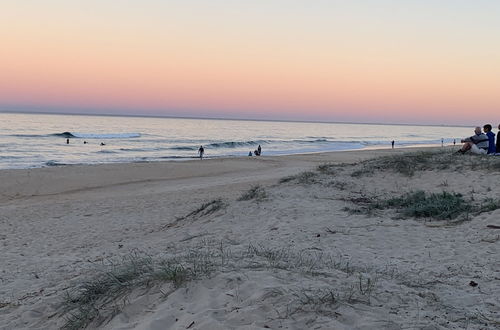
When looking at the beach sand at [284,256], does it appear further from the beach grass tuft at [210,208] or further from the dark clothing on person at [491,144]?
the dark clothing on person at [491,144]

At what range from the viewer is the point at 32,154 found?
126ft

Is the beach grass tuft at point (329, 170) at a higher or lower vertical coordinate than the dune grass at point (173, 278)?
higher

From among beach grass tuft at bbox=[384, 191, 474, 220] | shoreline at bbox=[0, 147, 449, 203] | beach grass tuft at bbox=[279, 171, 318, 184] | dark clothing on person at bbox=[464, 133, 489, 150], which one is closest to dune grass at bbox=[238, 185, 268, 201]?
beach grass tuft at bbox=[279, 171, 318, 184]

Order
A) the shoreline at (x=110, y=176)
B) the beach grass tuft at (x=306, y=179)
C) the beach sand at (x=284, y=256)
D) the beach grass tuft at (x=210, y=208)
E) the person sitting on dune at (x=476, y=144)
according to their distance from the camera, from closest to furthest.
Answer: the beach sand at (x=284, y=256)
the beach grass tuft at (x=210, y=208)
the beach grass tuft at (x=306, y=179)
the person sitting on dune at (x=476, y=144)
the shoreline at (x=110, y=176)

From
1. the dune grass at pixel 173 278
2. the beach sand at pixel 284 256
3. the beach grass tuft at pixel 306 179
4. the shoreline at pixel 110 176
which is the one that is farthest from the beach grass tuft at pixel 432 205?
the shoreline at pixel 110 176

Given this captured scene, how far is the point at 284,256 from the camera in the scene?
215 inches

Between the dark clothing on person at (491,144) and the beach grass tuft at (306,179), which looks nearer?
the beach grass tuft at (306,179)

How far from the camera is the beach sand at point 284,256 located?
366cm

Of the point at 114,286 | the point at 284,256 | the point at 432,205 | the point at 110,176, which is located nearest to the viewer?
the point at 114,286

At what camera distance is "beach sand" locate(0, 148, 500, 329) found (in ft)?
12.0

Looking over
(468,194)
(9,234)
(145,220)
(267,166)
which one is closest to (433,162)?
(468,194)

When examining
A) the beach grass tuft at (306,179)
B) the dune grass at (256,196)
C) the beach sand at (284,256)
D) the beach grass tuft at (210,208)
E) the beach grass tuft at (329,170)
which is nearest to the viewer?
the beach sand at (284,256)

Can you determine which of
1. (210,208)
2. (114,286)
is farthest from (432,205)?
(114,286)

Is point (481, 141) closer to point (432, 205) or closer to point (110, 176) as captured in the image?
point (432, 205)
